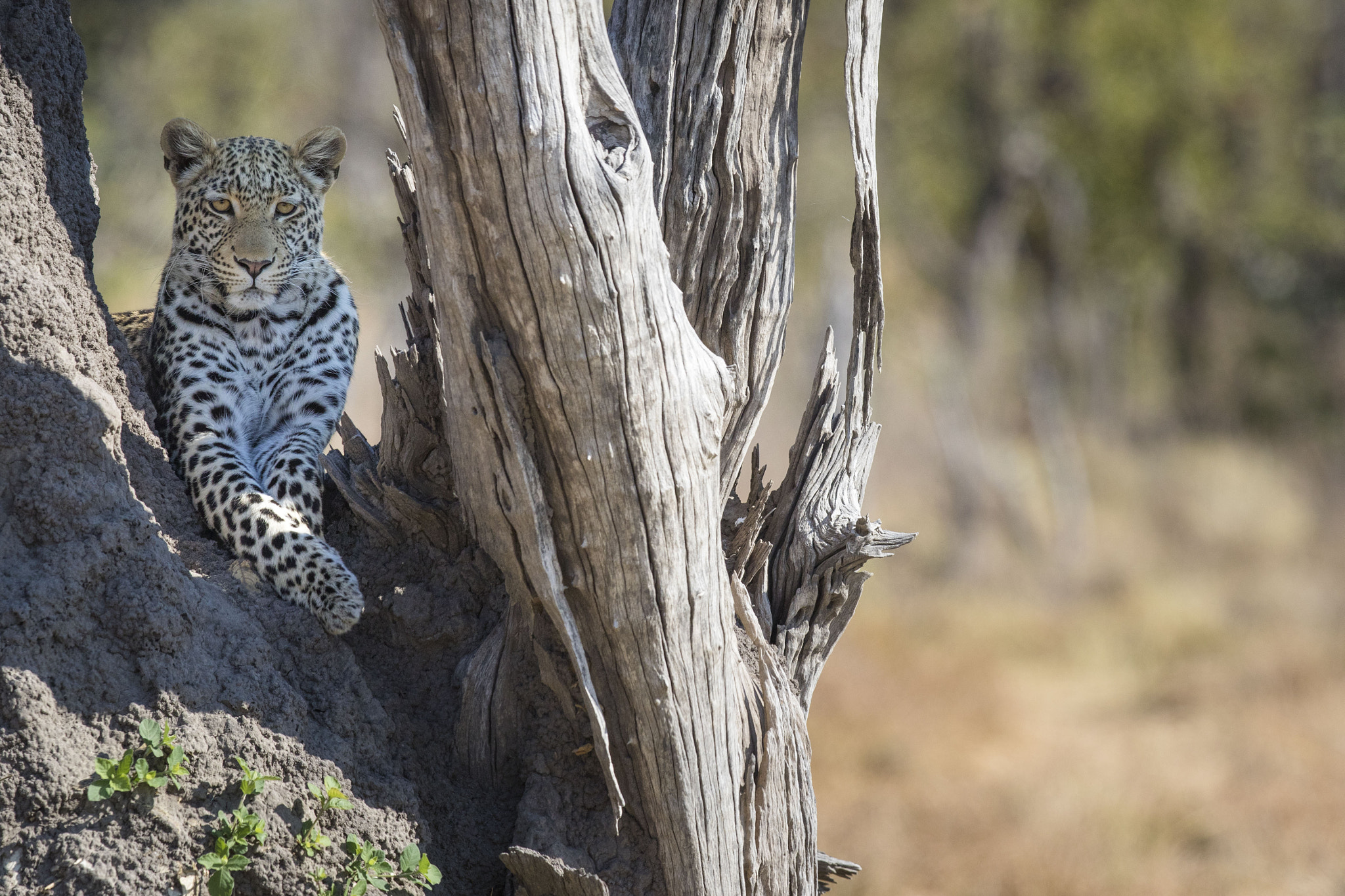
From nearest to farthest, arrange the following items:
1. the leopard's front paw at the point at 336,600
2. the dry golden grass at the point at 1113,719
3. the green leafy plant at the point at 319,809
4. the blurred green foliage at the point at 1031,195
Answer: the green leafy plant at the point at 319,809 < the leopard's front paw at the point at 336,600 < the dry golden grass at the point at 1113,719 < the blurred green foliage at the point at 1031,195

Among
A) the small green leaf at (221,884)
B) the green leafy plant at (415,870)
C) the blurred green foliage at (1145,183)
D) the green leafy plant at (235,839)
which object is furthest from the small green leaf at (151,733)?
the blurred green foliage at (1145,183)

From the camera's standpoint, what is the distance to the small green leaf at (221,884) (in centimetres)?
312

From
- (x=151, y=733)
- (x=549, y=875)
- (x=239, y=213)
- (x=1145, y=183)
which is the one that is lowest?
(x=151, y=733)

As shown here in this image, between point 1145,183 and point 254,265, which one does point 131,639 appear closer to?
point 254,265

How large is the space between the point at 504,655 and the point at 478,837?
0.56m

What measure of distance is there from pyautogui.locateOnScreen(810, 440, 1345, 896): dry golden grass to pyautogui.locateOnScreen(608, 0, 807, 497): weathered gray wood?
6541 mm

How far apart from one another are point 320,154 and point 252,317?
0.78 m

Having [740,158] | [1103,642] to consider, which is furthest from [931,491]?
[740,158]

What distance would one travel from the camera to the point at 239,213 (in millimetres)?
4785

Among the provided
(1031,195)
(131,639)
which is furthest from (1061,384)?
(131,639)

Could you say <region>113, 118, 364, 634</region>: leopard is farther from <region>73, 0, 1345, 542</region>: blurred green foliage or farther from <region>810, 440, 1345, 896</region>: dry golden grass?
<region>73, 0, 1345, 542</region>: blurred green foliage

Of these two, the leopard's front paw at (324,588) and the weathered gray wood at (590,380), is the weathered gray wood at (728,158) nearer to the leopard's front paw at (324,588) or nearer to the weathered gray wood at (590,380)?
the weathered gray wood at (590,380)

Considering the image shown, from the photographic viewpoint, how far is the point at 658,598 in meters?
3.36

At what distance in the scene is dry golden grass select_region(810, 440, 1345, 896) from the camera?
952 centimetres
